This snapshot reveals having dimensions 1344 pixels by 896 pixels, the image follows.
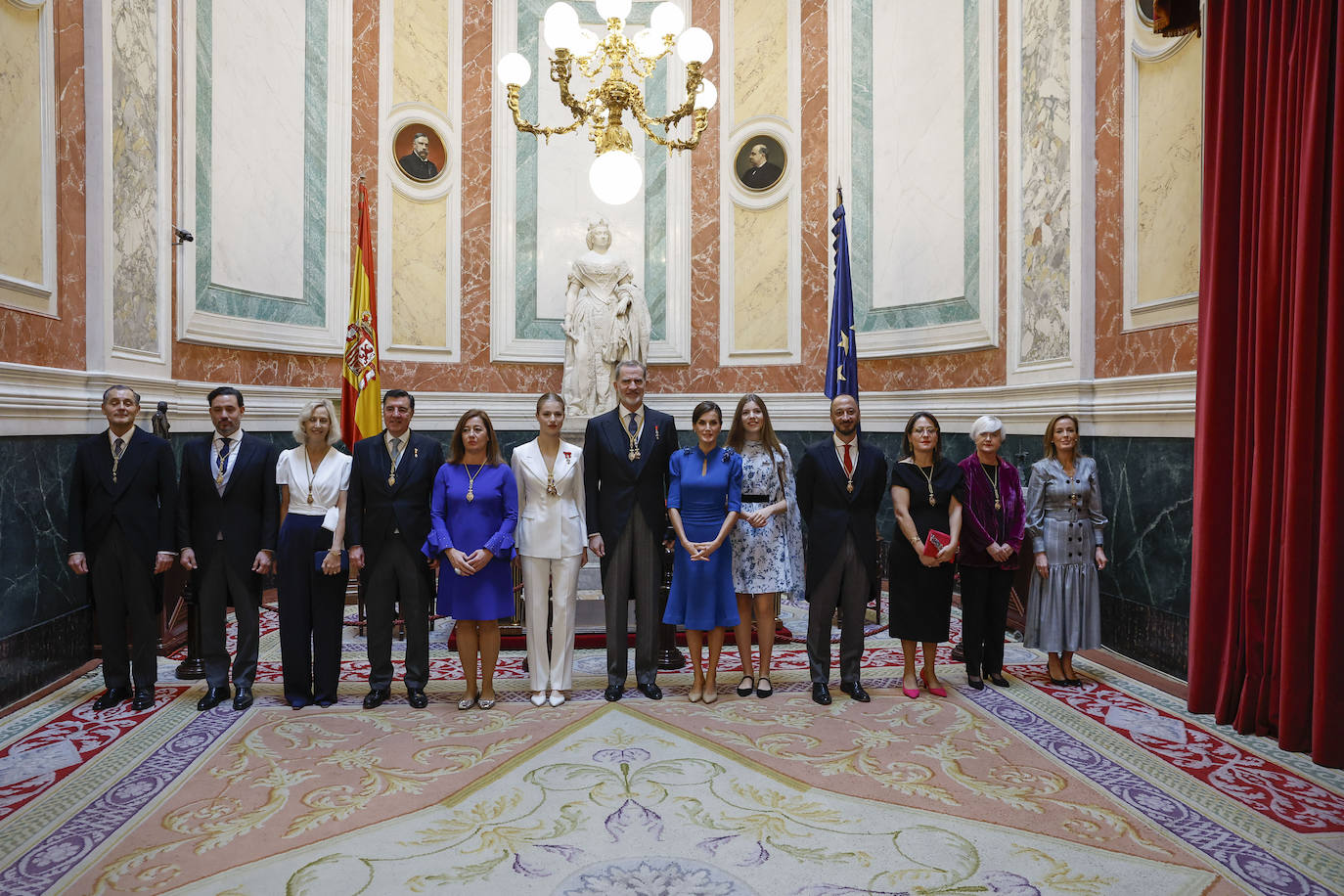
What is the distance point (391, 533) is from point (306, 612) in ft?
2.18

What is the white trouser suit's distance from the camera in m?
4.57

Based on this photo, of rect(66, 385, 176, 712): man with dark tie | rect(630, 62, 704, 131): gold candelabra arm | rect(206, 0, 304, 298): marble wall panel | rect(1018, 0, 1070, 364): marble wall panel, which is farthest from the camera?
rect(206, 0, 304, 298): marble wall panel

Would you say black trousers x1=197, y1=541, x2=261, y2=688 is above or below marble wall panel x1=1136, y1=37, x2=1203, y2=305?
below

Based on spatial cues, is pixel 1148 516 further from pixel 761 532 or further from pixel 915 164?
pixel 915 164

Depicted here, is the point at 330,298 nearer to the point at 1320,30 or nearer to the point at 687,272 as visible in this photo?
the point at 687,272

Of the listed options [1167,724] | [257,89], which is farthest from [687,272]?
[1167,724]

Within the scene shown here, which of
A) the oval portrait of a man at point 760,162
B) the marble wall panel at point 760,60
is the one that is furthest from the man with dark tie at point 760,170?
the marble wall panel at point 760,60

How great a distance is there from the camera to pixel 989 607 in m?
5.01

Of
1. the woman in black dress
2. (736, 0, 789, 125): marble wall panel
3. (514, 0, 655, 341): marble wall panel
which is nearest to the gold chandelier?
the woman in black dress

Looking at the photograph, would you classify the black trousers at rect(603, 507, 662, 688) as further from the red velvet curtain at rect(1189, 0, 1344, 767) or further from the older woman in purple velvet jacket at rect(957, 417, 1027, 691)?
the red velvet curtain at rect(1189, 0, 1344, 767)

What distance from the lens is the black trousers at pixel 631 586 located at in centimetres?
469

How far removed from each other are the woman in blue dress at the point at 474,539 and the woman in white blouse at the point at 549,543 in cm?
11

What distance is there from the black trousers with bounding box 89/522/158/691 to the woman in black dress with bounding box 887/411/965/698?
4.16 metres

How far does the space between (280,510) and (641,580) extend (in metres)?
2.18
